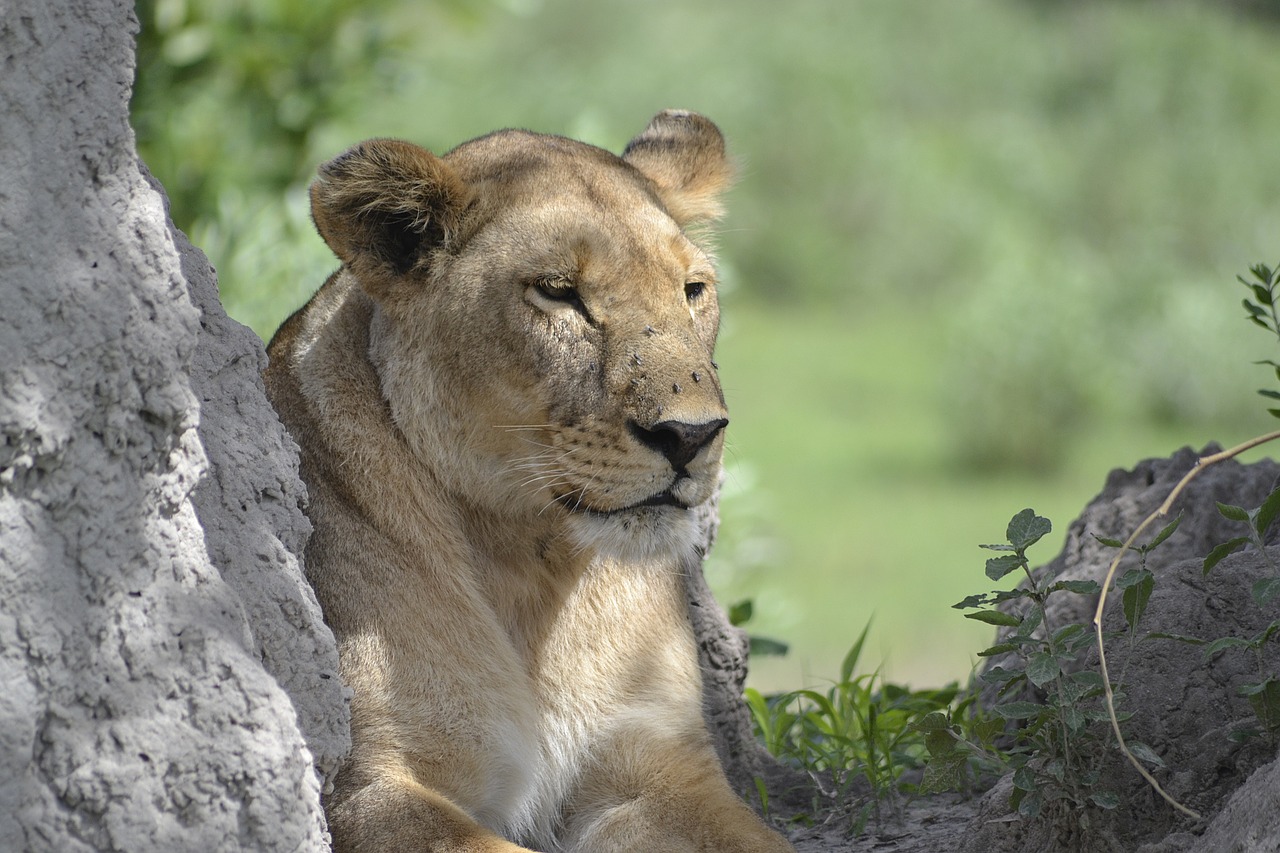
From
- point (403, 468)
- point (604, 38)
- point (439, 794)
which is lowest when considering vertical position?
point (439, 794)

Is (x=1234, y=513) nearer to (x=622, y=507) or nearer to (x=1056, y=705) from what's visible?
(x=1056, y=705)

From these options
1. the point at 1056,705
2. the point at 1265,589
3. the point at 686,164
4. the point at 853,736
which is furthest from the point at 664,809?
the point at 686,164

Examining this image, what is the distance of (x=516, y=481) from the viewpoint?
3.57 m

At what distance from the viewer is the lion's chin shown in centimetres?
344

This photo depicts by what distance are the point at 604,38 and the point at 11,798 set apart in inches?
1239

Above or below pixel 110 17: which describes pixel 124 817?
below

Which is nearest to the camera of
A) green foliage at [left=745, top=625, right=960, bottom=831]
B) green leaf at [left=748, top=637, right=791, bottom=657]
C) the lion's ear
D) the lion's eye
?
the lion's eye

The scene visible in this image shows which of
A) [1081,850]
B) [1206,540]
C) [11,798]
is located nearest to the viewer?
[11,798]

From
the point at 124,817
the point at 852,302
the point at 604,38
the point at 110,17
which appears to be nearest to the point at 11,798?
the point at 124,817

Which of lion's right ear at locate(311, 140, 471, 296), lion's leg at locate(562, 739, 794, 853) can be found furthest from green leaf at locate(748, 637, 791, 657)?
lion's right ear at locate(311, 140, 471, 296)

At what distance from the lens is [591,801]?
368 centimetres

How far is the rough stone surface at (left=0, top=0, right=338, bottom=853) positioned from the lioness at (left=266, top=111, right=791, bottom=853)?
0.57m

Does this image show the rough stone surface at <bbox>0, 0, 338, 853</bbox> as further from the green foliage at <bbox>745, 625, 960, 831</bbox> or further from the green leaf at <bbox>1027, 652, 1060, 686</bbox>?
the green foliage at <bbox>745, 625, 960, 831</bbox>

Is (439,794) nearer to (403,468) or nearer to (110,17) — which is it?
(403,468)
